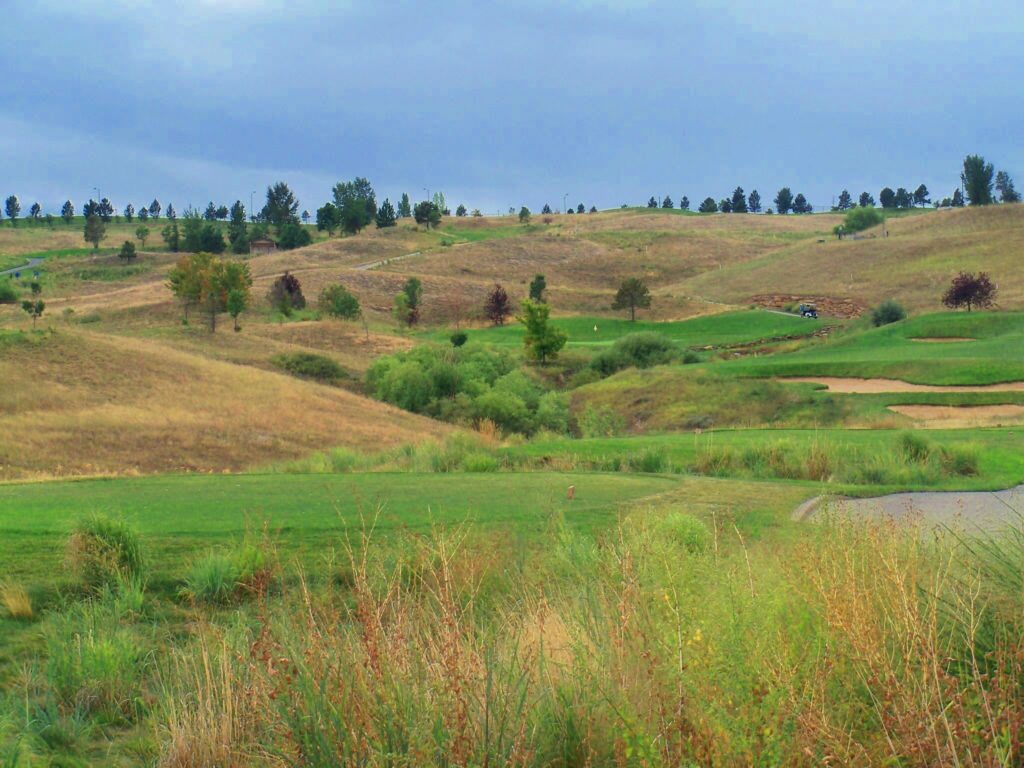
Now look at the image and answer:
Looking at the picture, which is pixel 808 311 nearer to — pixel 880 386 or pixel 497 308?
pixel 497 308

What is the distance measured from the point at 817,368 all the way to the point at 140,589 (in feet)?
144

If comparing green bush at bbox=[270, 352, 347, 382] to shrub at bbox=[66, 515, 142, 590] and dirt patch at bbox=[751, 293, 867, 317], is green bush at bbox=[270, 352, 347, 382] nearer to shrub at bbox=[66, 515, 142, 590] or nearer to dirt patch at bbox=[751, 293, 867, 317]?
dirt patch at bbox=[751, 293, 867, 317]

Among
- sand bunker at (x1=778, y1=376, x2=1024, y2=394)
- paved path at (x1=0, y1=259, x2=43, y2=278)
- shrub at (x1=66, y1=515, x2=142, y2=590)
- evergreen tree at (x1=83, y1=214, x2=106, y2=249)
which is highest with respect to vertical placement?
evergreen tree at (x1=83, y1=214, x2=106, y2=249)

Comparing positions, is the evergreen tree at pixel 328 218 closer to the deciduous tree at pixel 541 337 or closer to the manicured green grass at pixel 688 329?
the manicured green grass at pixel 688 329

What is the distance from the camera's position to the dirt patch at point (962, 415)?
3566 centimetres

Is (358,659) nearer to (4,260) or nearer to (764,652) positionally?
(764,652)

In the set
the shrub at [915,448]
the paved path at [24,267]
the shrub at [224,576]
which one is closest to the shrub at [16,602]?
the shrub at [224,576]

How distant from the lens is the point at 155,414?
1633 inches

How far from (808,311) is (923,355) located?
45335mm

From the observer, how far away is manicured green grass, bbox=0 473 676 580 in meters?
12.7

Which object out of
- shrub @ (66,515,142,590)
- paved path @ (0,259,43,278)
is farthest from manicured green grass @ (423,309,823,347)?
shrub @ (66,515,142,590)

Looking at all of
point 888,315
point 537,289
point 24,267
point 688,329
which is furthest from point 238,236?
point 888,315

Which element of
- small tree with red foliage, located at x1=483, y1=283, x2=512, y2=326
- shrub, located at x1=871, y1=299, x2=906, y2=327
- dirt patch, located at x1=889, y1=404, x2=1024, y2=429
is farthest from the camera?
small tree with red foliage, located at x1=483, y1=283, x2=512, y2=326

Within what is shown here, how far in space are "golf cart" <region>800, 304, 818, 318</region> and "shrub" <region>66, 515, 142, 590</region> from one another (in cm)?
8816
